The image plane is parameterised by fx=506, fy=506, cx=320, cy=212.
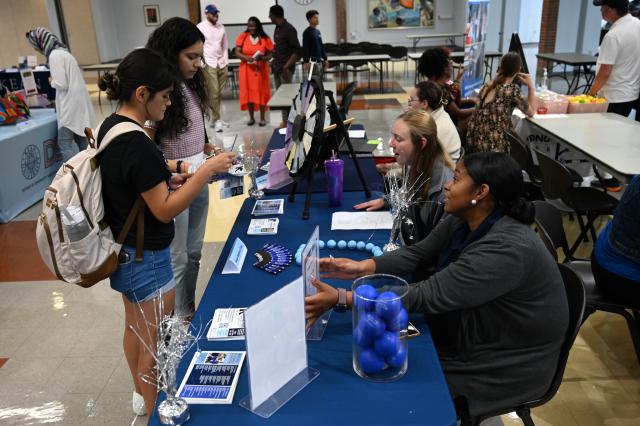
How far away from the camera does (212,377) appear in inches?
50.6

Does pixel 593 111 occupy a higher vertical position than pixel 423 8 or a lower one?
lower

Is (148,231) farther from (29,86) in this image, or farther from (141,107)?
(29,86)

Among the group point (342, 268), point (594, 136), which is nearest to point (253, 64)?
point (594, 136)

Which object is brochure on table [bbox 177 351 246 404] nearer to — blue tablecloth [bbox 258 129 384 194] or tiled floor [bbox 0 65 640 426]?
tiled floor [bbox 0 65 640 426]

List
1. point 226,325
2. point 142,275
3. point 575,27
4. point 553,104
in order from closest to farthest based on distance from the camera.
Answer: point 226,325, point 142,275, point 553,104, point 575,27

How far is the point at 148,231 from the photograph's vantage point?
66.6 inches

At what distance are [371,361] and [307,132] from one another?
4.23 ft

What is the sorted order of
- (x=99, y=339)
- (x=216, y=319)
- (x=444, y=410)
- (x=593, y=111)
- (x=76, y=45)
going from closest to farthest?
(x=444, y=410), (x=216, y=319), (x=99, y=339), (x=593, y=111), (x=76, y=45)

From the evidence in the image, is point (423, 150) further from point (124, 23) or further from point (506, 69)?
point (124, 23)

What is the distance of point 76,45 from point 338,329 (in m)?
15.1

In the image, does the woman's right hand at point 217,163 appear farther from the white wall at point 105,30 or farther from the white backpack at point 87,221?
the white wall at point 105,30

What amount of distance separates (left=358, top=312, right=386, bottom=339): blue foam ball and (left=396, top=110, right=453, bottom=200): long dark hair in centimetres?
108

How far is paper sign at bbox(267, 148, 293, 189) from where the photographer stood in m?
2.34

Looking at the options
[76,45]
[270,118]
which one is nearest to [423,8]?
[270,118]
